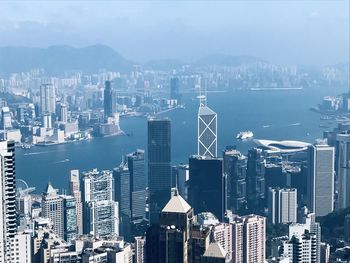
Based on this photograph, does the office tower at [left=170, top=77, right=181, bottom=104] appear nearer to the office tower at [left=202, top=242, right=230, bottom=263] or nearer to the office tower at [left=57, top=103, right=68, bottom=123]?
the office tower at [left=57, top=103, right=68, bottom=123]

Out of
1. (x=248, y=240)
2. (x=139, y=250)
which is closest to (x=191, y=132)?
(x=248, y=240)

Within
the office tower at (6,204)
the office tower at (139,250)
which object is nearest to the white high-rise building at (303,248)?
the office tower at (139,250)

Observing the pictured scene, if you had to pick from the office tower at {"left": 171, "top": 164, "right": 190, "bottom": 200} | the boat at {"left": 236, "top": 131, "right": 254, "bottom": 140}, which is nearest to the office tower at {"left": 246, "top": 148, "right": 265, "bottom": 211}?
the office tower at {"left": 171, "top": 164, "right": 190, "bottom": 200}

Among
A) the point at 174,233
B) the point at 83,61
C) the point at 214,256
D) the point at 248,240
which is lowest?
the point at 248,240

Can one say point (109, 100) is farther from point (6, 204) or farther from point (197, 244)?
point (197, 244)

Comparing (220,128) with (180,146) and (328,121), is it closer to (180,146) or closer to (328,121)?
(180,146)

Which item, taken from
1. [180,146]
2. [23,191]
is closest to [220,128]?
[180,146]
